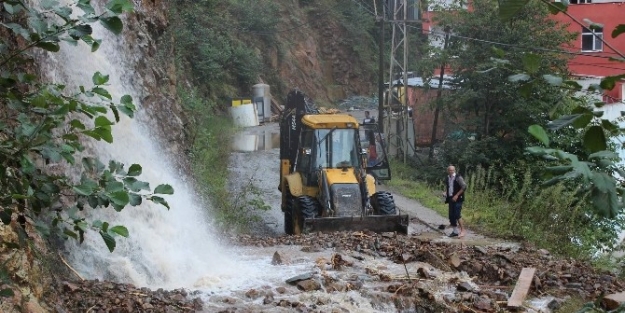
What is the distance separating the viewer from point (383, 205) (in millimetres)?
16172

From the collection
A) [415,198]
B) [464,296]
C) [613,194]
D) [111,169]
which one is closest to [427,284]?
[464,296]

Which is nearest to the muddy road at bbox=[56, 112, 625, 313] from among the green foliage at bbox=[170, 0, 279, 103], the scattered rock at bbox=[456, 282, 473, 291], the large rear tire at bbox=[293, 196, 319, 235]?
the scattered rock at bbox=[456, 282, 473, 291]

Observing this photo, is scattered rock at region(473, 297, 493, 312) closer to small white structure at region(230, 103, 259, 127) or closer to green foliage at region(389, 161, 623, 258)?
green foliage at region(389, 161, 623, 258)

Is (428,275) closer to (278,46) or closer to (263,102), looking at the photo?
(263,102)

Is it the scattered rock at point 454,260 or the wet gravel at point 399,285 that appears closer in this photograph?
the wet gravel at point 399,285

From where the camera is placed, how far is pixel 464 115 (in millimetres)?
30219

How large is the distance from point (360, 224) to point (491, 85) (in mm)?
13612

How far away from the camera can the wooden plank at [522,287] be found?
32.2 ft

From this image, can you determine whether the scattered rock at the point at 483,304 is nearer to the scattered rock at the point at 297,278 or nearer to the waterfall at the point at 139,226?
the scattered rock at the point at 297,278

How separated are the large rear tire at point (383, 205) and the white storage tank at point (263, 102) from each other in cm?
2592

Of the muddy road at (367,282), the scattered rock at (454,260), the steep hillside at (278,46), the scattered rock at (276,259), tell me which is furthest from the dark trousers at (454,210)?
the steep hillside at (278,46)

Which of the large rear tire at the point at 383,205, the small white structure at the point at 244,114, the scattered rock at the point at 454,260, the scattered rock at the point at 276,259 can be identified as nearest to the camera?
the scattered rock at the point at 454,260

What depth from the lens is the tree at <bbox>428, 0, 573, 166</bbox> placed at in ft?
87.5

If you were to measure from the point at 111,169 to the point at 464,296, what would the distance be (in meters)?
6.60
